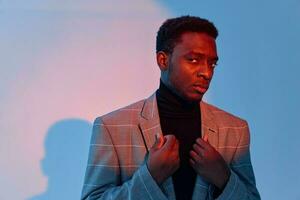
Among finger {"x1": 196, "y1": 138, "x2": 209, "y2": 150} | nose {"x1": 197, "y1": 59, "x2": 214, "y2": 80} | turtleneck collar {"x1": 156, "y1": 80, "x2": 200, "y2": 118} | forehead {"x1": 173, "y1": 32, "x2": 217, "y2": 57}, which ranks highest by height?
forehead {"x1": 173, "y1": 32, "x2": 217, "y2": 57}

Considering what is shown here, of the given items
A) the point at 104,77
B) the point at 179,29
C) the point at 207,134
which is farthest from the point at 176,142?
the point at 104,77

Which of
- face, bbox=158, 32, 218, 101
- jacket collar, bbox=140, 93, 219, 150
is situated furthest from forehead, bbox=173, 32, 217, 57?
jacket collar, bbox=140, 93, 219, 150

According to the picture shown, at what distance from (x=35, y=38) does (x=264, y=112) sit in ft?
2.60

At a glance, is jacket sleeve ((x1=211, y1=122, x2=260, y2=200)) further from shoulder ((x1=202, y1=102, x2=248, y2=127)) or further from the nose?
the nose

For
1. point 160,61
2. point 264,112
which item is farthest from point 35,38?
point 264,112

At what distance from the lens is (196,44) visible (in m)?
0.89

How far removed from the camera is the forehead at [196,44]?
885mm

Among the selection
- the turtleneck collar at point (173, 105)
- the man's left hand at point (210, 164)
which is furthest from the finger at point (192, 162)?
the turtleneck collar at point (173, 105)

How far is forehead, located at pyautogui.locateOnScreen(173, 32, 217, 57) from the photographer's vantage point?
34.9 inches

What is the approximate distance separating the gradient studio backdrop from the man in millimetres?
451

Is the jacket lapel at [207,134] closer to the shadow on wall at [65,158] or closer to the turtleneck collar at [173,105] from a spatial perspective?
the turtleneck collar at [173,105]

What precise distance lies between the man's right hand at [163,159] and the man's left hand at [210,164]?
51mm

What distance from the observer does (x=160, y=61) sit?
3.07ft

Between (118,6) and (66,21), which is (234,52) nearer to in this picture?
(118,6)
